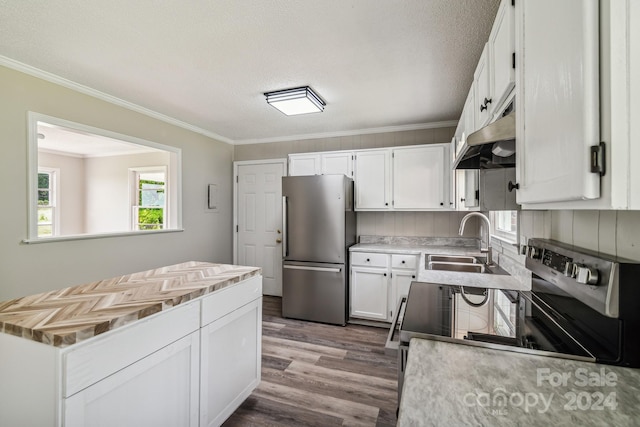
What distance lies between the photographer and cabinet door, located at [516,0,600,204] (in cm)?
54

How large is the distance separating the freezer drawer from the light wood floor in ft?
0.64

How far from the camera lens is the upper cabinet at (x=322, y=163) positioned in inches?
148

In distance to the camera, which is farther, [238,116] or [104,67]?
[238,116]

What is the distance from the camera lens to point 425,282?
5.80 ft

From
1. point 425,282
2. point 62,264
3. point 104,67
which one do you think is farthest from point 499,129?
point 62,264

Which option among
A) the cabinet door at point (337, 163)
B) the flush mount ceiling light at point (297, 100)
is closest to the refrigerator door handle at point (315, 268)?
the cabinet door at point (337, 163)

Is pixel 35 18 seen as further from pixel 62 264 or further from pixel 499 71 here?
pixel 499 71

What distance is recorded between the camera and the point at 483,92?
151 cm

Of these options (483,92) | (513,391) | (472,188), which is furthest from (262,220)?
(513,391)

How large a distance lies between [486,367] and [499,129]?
2.57 feet

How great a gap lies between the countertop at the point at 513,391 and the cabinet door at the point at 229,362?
45.5 inches

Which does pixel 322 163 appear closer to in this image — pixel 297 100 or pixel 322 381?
pixel 297 100

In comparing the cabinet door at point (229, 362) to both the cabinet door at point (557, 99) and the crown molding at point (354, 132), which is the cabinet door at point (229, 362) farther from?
the crown molding at point (354, 132)

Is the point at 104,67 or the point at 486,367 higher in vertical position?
the point at 104,67
